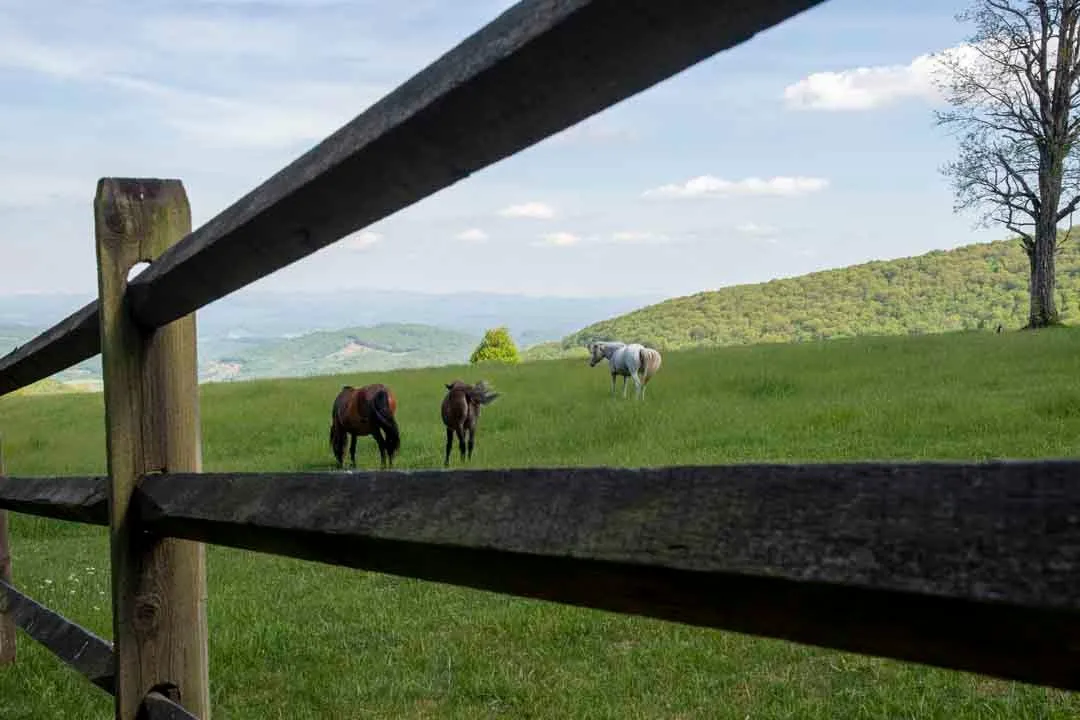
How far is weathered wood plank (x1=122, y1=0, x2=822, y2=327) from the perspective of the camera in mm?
1020

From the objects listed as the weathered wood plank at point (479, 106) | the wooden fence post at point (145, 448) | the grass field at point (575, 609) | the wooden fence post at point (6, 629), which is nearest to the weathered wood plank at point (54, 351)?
the wooden fence post at point (145, 448)

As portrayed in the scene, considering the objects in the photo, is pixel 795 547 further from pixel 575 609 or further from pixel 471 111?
pixel 575 609

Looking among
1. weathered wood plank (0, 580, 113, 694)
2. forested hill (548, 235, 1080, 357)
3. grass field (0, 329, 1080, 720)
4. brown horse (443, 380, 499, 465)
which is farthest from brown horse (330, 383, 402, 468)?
forested hill (548, 235, 1080, 357)

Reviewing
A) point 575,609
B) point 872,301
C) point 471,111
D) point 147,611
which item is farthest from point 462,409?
point 872,301

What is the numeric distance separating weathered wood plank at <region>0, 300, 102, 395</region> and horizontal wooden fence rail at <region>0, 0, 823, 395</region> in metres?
0.94

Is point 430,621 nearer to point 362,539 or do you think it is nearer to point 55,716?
point 55,716

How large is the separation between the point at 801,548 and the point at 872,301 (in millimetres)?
63807

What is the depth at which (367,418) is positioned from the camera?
48.7ft

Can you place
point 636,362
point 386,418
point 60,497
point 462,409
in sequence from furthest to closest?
point 636,362 → point 462,409 → point 386,418 → point 60,497

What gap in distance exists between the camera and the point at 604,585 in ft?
3.92

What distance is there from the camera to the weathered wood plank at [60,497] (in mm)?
2740

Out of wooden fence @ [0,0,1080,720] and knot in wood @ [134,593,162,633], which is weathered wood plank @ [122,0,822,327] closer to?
wooden fence @ [0,0,1080,720]

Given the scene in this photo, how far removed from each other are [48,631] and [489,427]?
1486 cm

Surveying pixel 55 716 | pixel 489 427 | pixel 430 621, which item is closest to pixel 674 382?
pixel 489 427
